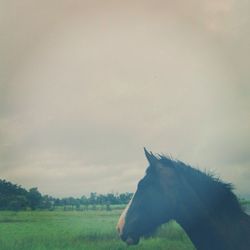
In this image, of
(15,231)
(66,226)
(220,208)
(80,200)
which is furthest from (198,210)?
(15,231)

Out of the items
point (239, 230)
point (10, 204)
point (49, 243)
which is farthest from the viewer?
point (10, 204)

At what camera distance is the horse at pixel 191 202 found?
265 centimetres

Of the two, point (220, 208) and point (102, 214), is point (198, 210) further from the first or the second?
point (102, 214)

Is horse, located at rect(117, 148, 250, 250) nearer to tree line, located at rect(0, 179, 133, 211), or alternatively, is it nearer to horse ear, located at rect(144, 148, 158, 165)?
horse ear, located at rect(144, 148, 158, 165)

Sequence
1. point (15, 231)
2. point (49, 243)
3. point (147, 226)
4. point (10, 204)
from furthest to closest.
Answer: point (10, 204), point (15, 231), point (49, 243), point (147, 226)

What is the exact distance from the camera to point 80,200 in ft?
15.5

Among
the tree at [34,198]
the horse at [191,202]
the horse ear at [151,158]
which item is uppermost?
the tree at [34,198]

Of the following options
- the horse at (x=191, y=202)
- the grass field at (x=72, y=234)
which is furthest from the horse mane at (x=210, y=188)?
the grass field at (x=72, y=234)

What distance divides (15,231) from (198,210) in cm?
306

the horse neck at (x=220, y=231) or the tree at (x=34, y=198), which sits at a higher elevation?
the tree at (x=34, y=198)

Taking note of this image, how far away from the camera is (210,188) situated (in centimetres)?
272

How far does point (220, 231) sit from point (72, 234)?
103 inches

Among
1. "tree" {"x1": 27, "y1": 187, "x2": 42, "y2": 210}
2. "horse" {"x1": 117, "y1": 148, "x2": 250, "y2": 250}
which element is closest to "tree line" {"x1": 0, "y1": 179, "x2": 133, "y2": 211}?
"tree" {"x1": 27, "y1": 187, "x2": 42, "y2": 210}

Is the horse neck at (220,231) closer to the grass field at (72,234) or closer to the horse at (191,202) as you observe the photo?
the horse at (191,202)
